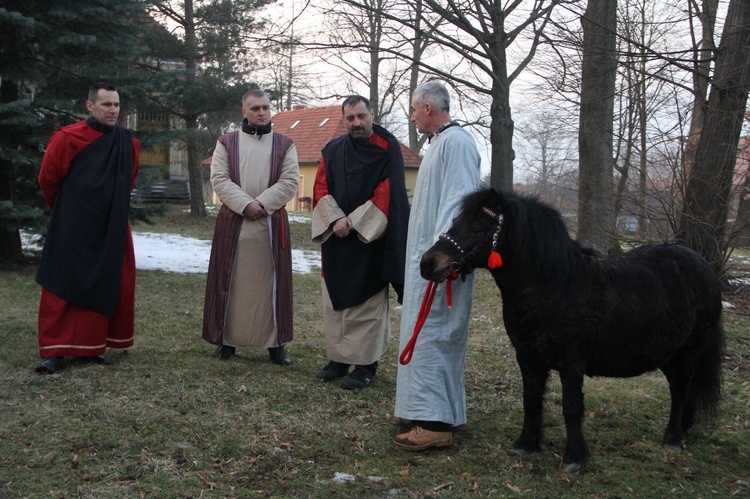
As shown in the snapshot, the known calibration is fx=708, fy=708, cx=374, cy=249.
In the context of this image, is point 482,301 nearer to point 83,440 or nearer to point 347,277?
point 347,277

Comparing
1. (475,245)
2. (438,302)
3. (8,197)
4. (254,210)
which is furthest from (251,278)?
(8,197)

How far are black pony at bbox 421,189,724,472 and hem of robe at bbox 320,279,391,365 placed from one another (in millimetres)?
1574

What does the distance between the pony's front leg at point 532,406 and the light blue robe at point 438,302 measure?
1.35 feet

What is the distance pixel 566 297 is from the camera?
152 inches

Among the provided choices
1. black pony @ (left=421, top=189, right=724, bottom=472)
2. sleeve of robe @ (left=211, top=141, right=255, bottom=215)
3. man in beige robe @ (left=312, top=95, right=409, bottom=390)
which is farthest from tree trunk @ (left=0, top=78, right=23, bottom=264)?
black pony @ (left=421, top=189, right=724, bottom=472)

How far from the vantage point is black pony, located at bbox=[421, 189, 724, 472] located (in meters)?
3.80

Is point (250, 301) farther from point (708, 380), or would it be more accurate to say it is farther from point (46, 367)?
point (708, 380)

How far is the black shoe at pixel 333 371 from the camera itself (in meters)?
5.65

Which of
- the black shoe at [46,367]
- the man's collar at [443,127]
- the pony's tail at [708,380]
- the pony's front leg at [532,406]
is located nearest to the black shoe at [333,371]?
the pony's front leg at [532,406]

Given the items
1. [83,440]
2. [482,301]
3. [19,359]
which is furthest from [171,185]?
[83,440]

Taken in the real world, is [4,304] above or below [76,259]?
below

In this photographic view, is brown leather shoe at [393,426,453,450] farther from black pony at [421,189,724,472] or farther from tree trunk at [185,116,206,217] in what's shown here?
tree trunk at [185,116,206,217]

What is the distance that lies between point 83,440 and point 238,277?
2.10m

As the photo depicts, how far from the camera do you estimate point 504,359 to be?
6770 mm
